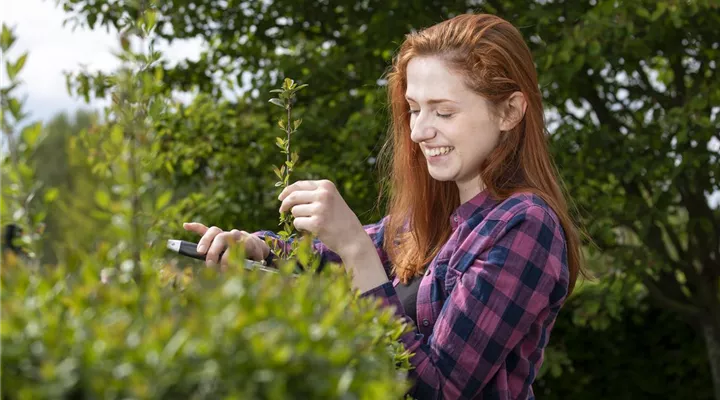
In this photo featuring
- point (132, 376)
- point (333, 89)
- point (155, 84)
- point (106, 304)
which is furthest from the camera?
point (333, 89)

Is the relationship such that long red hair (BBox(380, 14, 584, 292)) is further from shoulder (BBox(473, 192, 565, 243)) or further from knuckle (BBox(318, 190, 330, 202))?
knuckle (BBox(318, 190, 330, 202))

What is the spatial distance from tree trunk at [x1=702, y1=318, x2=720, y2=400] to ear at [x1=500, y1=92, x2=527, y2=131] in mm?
6029

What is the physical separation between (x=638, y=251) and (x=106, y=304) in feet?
19.2

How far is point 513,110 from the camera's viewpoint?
8.96ft

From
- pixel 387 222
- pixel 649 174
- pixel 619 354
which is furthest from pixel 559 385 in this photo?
pixel 387 222

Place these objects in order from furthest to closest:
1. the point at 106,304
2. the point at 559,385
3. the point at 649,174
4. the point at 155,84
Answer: the point at 559,385 → the point at 649,174 → the point at 155,84 → the point at 106,304

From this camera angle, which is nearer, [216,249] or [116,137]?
[116,137]

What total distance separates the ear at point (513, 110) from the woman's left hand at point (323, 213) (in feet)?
2.23

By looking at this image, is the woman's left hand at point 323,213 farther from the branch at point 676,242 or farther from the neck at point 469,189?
the branch at point 676,242

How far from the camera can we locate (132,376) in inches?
40.5

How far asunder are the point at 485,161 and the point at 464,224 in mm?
220

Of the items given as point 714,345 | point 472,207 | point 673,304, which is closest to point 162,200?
point 472,207

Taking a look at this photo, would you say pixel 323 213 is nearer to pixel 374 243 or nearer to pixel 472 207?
pixel 472 207

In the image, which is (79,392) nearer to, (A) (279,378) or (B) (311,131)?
(A) (279,378)
